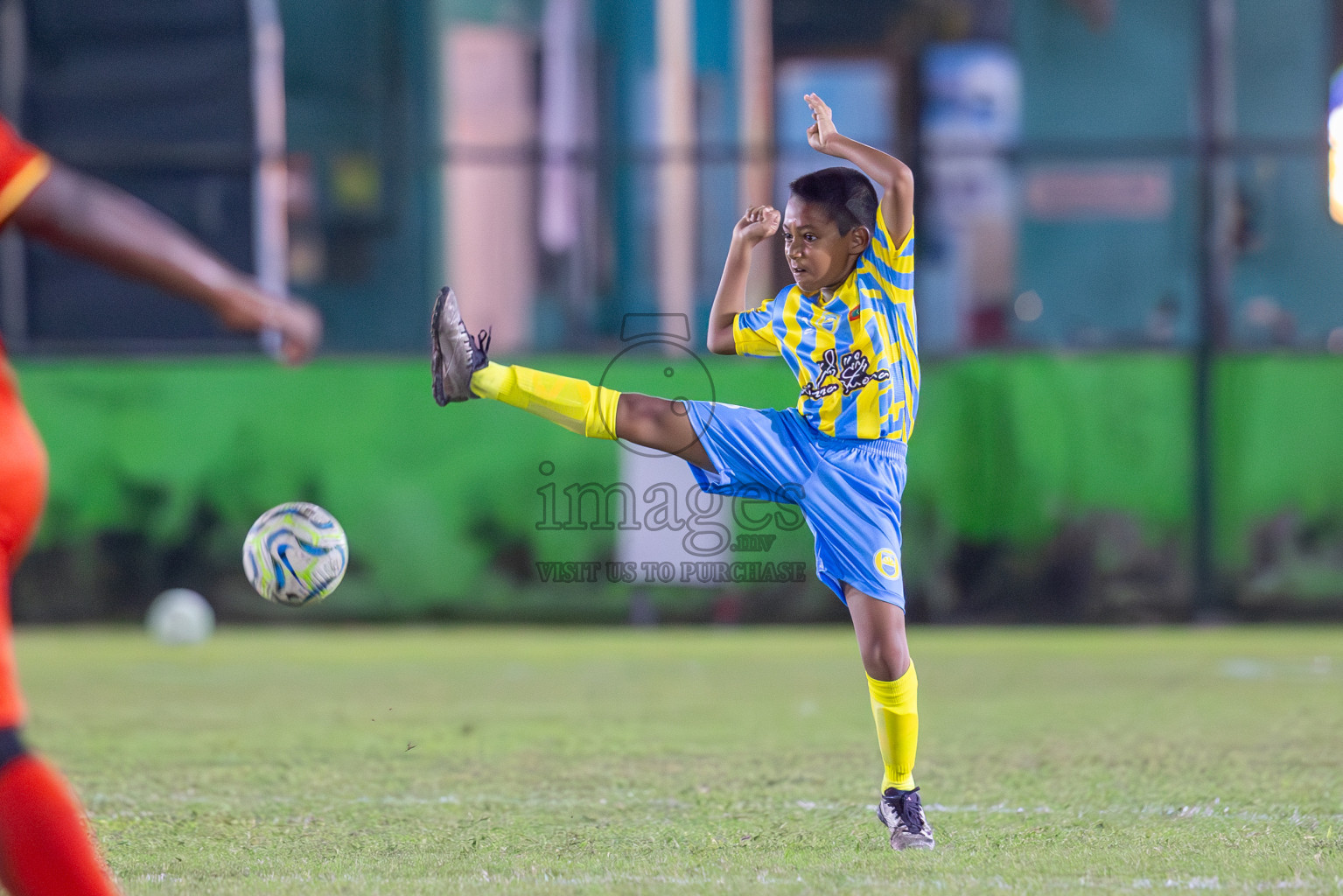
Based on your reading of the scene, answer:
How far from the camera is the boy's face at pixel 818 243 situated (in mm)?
4891

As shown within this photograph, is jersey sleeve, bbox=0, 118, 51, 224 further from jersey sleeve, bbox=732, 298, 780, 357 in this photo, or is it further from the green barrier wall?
the green barrier wall

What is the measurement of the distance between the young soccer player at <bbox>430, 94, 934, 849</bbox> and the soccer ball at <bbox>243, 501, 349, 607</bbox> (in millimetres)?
563

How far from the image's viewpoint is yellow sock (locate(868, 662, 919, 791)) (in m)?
4.84

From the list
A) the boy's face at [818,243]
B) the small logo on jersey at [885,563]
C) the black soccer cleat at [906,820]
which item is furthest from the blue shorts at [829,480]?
the black soccer cleat at [906,820]

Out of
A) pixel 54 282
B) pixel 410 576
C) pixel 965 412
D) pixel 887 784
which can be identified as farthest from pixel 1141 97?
pixel 887 784

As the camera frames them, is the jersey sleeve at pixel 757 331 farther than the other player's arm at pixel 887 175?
Yes

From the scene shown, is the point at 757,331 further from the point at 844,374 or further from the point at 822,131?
the point at 822,131

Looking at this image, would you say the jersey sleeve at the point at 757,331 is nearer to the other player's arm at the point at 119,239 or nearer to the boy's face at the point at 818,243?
the boy's face at the point at 818,243

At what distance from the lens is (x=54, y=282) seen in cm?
1306

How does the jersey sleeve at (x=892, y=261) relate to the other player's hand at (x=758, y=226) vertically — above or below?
below

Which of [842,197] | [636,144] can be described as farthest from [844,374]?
[636,144]

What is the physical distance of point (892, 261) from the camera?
4895mm

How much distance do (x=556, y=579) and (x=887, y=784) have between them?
7.49 meters

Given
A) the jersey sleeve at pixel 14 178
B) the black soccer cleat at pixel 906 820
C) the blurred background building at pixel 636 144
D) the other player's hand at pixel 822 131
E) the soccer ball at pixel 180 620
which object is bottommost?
the soccer ball at pixel 180 620
